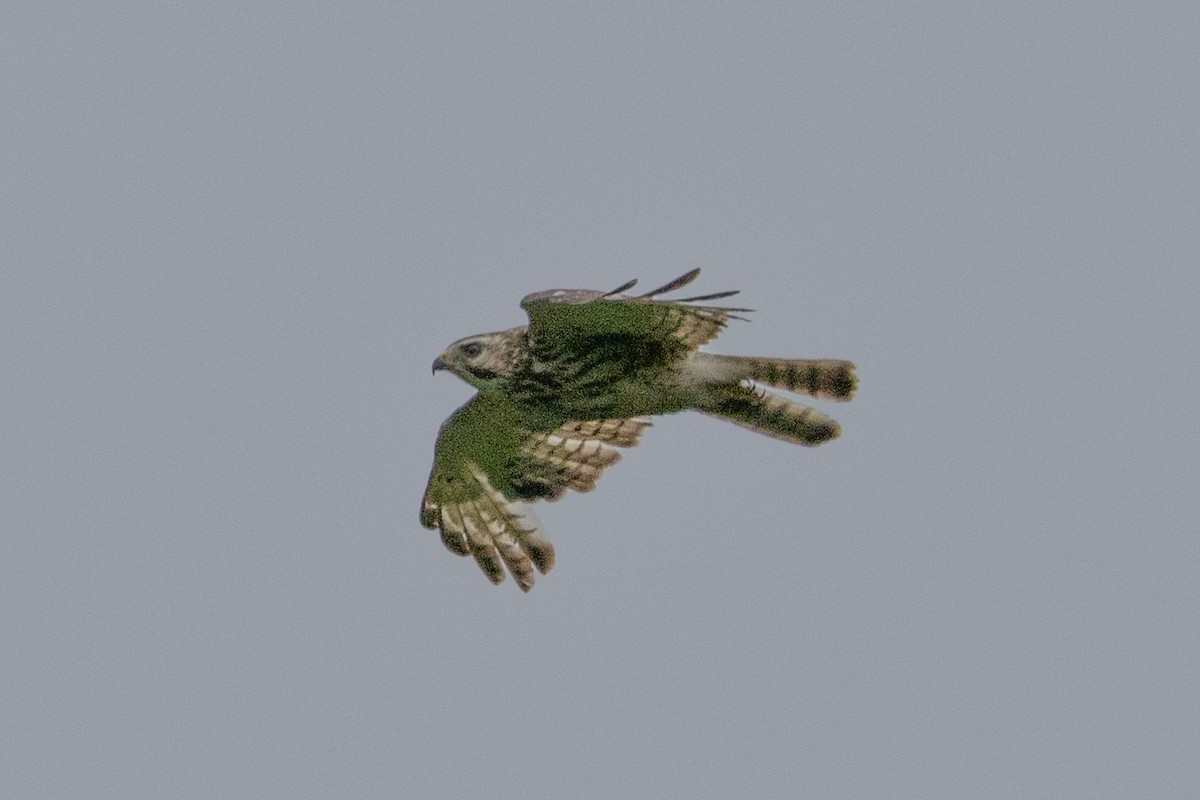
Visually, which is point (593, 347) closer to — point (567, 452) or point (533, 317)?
point (533, 317)

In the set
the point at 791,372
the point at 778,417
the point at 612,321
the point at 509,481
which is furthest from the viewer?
the point at 509,481

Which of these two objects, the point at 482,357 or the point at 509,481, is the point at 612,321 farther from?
the point at 509,481

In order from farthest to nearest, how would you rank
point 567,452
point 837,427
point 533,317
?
point 567,452 → point 837,427 → point 533,317

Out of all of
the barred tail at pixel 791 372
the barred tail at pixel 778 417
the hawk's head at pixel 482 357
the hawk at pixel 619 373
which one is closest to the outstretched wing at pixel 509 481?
the hawk at pixel 619 373

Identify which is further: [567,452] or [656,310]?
[567,452]

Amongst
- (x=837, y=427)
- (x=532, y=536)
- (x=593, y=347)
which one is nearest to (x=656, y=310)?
(x=593, y=347)

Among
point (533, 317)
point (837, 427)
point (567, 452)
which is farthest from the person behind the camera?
point (567, 452)

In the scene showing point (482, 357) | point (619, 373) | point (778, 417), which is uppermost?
point (482, 357)

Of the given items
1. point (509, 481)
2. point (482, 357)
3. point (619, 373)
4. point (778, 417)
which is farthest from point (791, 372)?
point (509, 481)
